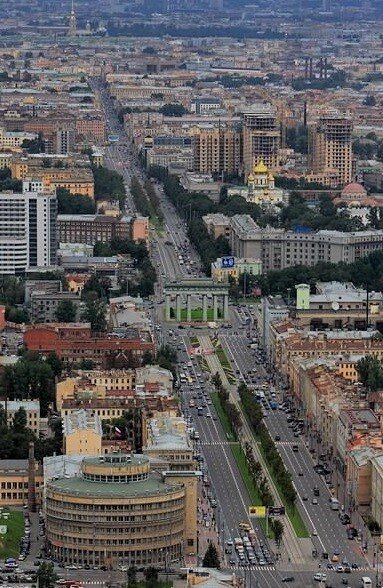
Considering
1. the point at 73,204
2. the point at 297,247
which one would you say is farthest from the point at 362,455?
the point at 73,204

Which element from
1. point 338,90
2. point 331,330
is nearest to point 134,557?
point 331,330

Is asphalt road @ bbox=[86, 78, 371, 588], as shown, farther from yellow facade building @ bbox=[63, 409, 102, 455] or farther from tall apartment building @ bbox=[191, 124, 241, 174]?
tall apartment building @ bbox=[191, 124, 241, 174]

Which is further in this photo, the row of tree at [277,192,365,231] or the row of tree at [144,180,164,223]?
the row of tree at [144,180,164,223]

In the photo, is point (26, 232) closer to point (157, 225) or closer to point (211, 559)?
point (157, 225)

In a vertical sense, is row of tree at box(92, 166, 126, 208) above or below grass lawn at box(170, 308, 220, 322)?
below

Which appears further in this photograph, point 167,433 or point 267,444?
point 267,444

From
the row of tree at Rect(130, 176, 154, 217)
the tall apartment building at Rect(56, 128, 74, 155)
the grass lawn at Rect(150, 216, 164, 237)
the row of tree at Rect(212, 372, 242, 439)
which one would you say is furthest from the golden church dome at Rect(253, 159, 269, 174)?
the row of tree at Rect(212, 372, 242, 439)

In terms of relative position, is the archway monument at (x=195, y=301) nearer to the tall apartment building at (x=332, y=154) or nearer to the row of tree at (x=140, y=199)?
the row of tree at (x=140, y=199)
